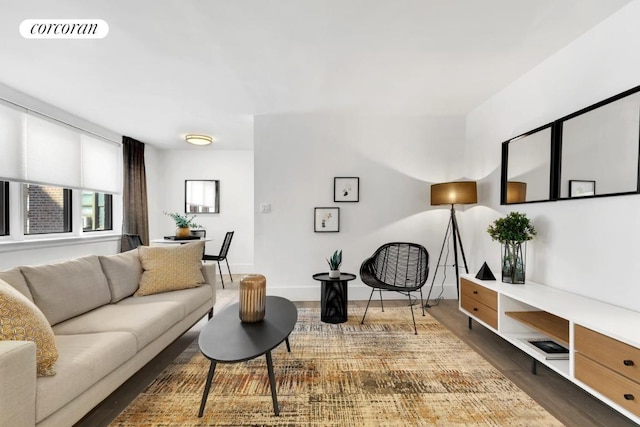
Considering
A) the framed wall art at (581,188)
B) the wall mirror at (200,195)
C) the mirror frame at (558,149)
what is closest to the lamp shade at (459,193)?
the mirror frame at (558,149)

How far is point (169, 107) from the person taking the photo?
366 cm

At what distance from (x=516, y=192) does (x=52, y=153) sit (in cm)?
532

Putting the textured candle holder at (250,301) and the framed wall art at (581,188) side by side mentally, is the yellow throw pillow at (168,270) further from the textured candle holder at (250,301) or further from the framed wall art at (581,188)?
the framed wall art at (581,188)

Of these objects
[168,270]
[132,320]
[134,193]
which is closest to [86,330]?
[132,320]

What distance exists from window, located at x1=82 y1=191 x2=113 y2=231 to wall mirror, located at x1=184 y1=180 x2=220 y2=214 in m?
1.28

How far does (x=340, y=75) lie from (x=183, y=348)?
2.84m

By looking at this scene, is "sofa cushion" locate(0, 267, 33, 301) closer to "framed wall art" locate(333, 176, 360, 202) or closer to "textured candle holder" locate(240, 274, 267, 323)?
"textured candle holder" locate(240, 274, 267, 323)

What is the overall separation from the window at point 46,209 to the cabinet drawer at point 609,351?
5.20 metres

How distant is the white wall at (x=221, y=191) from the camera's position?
19.3 feet

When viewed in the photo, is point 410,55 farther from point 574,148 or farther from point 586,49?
point 574,148

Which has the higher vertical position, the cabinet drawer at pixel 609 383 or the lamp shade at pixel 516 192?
the lamp shade at pixel 516 192

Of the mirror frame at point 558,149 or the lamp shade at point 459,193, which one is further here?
the lamp shade at point 459,193

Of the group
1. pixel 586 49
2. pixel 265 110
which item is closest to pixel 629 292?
pixel 586 49

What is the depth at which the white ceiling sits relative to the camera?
77.7 inches
